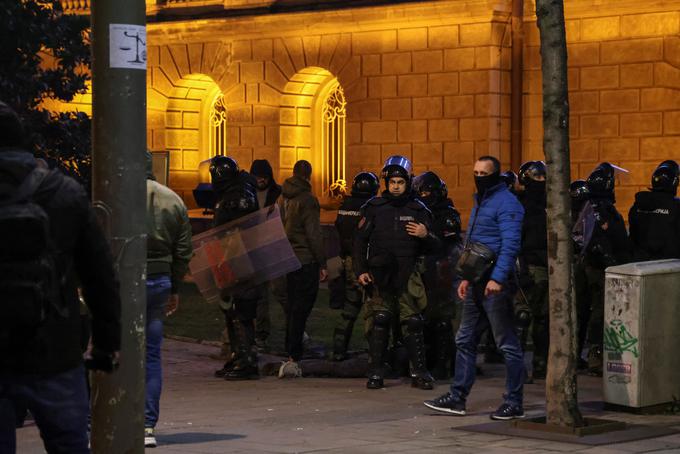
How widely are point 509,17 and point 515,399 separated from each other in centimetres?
1870

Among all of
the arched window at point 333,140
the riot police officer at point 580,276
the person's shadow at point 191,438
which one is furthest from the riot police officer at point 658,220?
the arched window at point 333,140

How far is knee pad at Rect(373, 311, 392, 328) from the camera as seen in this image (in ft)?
41.1

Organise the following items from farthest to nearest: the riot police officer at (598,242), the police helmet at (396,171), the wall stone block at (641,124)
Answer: the wall stone block at (641,124), the riot police officer at (598,242), the police helmet at (396,171)

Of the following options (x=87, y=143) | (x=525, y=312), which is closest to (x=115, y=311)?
(x=525, y=312)

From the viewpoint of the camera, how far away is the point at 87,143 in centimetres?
2208

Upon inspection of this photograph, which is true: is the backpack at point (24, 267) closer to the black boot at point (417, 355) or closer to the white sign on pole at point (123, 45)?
the white sign on pole at point (123, 45)

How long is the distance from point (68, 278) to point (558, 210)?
510 cm

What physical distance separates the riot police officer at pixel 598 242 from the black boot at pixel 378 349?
200 cm

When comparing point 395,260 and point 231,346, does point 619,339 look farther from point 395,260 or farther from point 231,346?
point 231,346

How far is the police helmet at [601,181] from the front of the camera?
13.7 metres

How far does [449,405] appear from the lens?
1101 centimetres

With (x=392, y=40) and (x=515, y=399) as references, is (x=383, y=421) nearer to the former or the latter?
(x=515, y=399)

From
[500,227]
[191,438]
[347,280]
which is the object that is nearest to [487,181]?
[500,227]

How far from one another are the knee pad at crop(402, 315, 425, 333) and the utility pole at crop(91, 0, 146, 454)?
18.4 feet
